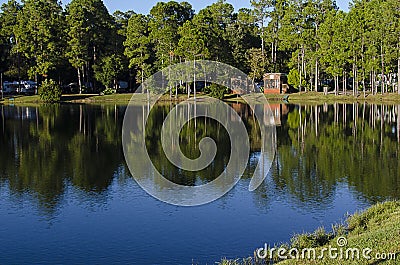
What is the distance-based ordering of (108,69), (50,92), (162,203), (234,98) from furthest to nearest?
(108,69), (234,98), (50,92), (162,203)

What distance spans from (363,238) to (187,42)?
50.6m

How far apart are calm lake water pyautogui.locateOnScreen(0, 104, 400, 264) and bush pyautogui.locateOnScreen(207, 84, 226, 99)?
29.4 meters

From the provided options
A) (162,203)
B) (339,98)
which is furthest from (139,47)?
(162,203)

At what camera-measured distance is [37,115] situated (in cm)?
4456

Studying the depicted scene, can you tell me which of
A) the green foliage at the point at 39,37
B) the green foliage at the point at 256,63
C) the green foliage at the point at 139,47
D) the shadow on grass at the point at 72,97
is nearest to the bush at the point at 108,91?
the shadow on grass at the point at 72,97

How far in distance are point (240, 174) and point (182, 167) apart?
8.47ft

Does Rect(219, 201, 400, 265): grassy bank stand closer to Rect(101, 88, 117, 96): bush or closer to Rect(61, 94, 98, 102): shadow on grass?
Rect(61, 94, 98, 102): shadow on grass

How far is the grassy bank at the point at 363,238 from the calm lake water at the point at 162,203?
89cm

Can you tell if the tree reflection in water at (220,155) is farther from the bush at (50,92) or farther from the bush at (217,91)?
the bush at (50,92)

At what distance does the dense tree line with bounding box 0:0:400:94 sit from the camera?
58.4 m

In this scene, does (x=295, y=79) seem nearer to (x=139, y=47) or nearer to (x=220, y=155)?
(x=139, y=47)

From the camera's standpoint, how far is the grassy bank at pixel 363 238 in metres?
7.99

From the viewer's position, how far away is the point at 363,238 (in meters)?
9.27

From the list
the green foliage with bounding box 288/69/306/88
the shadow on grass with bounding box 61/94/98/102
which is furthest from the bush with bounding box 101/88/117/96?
the green foliage with bounding box 288/69/306/88
